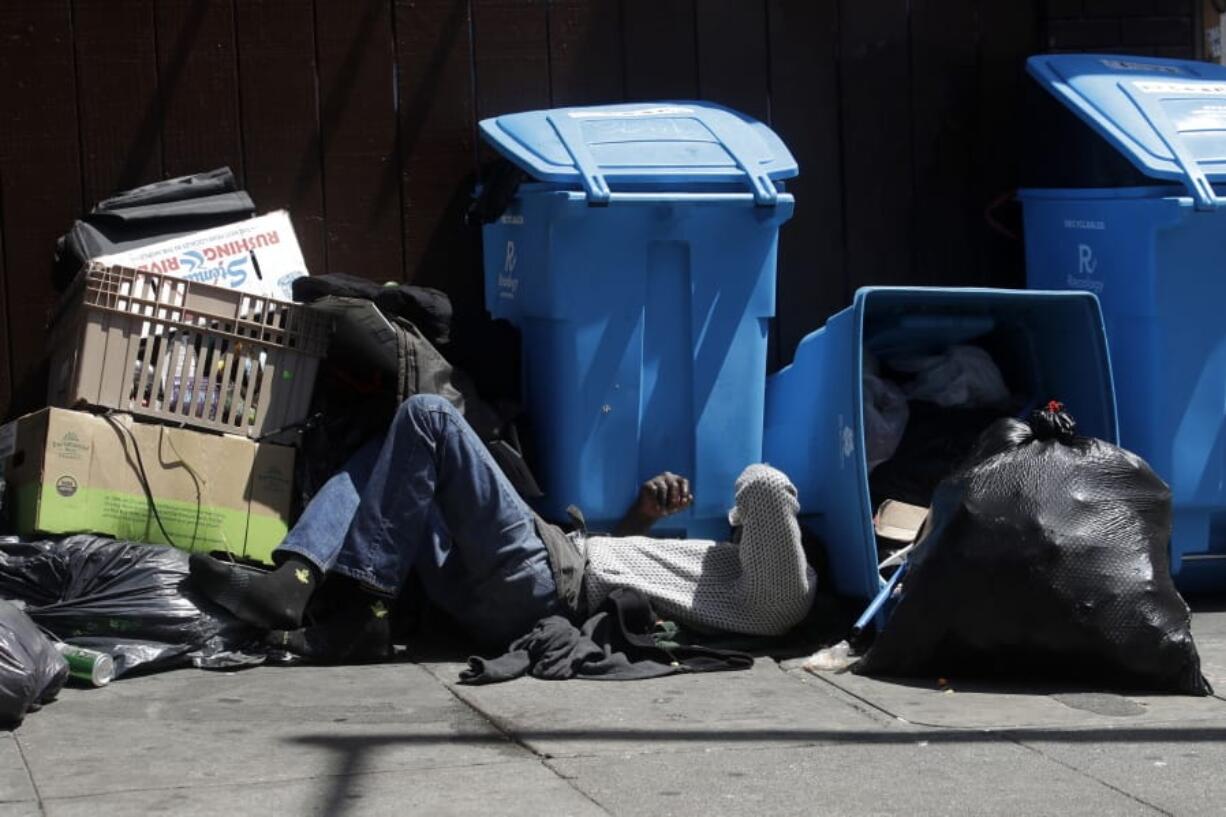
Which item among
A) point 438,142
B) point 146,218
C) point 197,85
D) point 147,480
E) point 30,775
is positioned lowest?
point 30,775

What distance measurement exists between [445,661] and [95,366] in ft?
4.40

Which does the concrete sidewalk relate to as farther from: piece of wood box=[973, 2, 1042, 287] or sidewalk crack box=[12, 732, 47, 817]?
piece of wood box=[973, 2, 1042, 287]

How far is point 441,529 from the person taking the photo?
5035 millimetres

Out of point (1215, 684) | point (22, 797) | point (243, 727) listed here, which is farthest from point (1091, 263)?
point (22, 797)

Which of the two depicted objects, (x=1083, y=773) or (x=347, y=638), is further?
(x=347, y=638)

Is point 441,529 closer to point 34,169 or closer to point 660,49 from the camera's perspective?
point 34,169

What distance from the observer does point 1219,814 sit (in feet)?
12.0

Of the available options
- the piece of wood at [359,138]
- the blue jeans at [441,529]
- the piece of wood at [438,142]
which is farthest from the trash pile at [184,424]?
the piece of wood at [438,142]

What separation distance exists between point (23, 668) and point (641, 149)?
2348 millimetres

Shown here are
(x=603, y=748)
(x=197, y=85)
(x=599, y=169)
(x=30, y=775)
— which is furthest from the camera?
(x=197, y=85)

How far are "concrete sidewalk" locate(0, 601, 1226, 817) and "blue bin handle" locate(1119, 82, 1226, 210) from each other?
1.40 m

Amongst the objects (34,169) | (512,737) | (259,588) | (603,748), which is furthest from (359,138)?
(603,748)

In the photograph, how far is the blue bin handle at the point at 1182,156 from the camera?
5.31 meters

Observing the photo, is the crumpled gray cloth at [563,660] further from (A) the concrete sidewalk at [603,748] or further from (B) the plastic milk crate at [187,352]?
(B) the plastic milk crate at [187,352]
